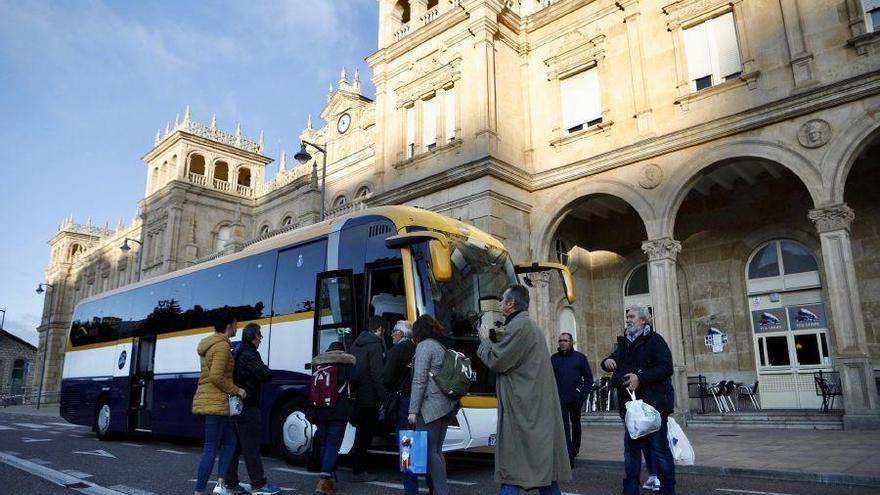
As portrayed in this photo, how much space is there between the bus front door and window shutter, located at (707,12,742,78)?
15623 mm

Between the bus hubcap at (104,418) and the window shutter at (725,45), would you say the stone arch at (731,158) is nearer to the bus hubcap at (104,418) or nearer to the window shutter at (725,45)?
the window shutter at (725,45)

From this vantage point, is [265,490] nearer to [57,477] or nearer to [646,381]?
[57,477]

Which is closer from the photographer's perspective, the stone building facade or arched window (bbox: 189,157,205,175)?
the stone building facade

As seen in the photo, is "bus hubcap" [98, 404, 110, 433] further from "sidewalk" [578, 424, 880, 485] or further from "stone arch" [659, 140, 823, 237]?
"stone arch" [659, 140, 823, 237]

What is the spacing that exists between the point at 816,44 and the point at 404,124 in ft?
41.0

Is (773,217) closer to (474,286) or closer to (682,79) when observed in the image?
(682,79)

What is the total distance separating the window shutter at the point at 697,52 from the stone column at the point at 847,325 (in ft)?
16.7

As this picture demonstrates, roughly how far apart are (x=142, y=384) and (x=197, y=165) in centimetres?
3314

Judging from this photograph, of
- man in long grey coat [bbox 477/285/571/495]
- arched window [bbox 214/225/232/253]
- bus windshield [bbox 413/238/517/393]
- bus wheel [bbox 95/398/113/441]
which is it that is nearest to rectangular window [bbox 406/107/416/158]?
bus windshield [bbox 413/238/517/393]

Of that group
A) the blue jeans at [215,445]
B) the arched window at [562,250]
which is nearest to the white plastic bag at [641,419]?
the blue jeans at [215,445]

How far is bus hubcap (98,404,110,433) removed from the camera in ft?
44.8

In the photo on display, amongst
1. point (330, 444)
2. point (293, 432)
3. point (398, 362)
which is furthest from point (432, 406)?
point (293, 432)

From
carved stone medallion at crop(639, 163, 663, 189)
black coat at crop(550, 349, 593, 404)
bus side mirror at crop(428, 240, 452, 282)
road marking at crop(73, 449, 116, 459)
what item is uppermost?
carved stone medallion at crop(639, 163, 663, 189)

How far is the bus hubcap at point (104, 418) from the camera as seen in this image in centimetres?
1365
